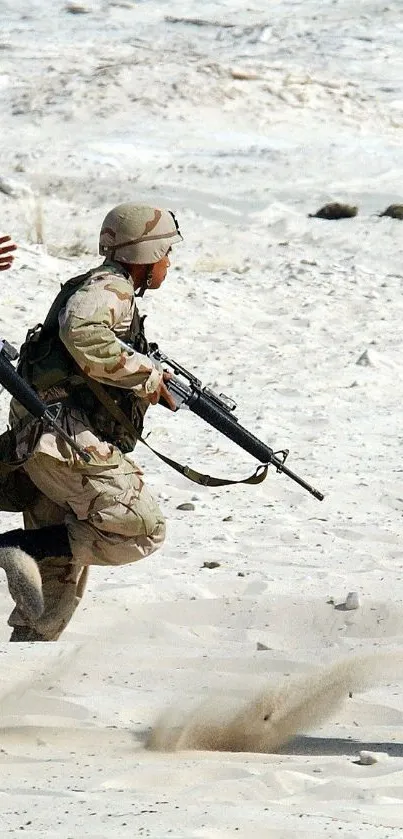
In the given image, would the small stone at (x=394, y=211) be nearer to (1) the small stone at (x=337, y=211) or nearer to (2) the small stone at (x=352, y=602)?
(1) the small stone at (x=337, y=211)

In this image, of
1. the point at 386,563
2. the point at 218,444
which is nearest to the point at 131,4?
the point at 218,444

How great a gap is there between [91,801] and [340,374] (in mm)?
6560

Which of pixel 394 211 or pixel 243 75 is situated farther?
pixel 243 75

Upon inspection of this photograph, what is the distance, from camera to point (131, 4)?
73.5 ft

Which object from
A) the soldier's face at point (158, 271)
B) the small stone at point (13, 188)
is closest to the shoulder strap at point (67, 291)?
the soldier's face at point (158, 271)

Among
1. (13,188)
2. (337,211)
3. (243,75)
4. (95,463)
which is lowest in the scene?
(243,75)

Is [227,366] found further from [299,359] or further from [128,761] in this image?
[128,761]

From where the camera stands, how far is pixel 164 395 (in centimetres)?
509

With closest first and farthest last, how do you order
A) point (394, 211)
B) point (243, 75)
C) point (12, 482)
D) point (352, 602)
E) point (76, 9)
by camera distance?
point (12, 482), point (352, 602), point (394, 211), point (243, 75), point (76, 9)

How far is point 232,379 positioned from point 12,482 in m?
4.83

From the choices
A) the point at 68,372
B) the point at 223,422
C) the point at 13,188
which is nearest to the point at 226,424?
the point at 223,422

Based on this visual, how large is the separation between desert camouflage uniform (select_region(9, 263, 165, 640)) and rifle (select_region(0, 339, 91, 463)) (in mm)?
50

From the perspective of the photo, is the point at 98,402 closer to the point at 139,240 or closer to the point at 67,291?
the point at 67,291

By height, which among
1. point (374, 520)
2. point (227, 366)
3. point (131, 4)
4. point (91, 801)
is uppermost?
point (91, 801)
